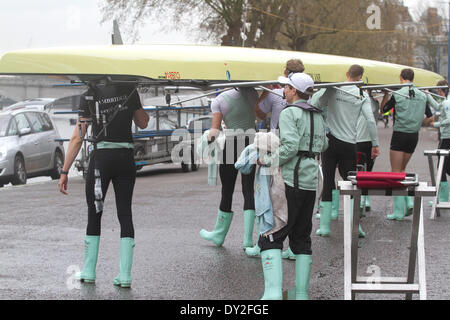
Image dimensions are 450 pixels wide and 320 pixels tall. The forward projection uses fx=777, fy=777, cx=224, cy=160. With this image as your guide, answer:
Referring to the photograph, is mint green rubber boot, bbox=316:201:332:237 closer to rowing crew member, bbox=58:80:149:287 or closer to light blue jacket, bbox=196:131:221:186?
light blue jacket, bbox=196:131:221:186

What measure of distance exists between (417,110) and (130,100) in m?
5.09

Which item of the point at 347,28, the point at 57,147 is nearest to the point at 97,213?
the point at 57,147

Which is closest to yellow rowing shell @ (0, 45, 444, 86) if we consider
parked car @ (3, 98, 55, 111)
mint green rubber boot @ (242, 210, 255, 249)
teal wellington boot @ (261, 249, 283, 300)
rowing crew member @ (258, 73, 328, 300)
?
mint green rubber boot @ (242, 210, 255, 249)

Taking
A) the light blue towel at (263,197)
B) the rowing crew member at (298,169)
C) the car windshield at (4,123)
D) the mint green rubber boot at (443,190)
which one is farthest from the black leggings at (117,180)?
the car windshield at (4,123)

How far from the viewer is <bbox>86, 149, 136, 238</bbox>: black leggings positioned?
6754 mm

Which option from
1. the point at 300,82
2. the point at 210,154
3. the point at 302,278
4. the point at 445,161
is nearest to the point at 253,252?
the point at 210,154

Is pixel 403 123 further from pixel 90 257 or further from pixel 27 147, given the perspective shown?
pixel 27 147

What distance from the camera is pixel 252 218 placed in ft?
27.7

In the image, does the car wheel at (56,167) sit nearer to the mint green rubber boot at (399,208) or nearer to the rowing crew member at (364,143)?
the rowing crew member at (364,143)

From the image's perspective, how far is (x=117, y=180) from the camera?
6836 millimetres

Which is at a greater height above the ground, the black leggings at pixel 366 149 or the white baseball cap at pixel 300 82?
the white baseball cap at pixel 300 82

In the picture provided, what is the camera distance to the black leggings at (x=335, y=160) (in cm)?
914

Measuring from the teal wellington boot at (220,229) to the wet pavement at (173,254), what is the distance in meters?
0.09

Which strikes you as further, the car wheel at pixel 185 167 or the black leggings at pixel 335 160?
the car wheel at pixel 185 167
